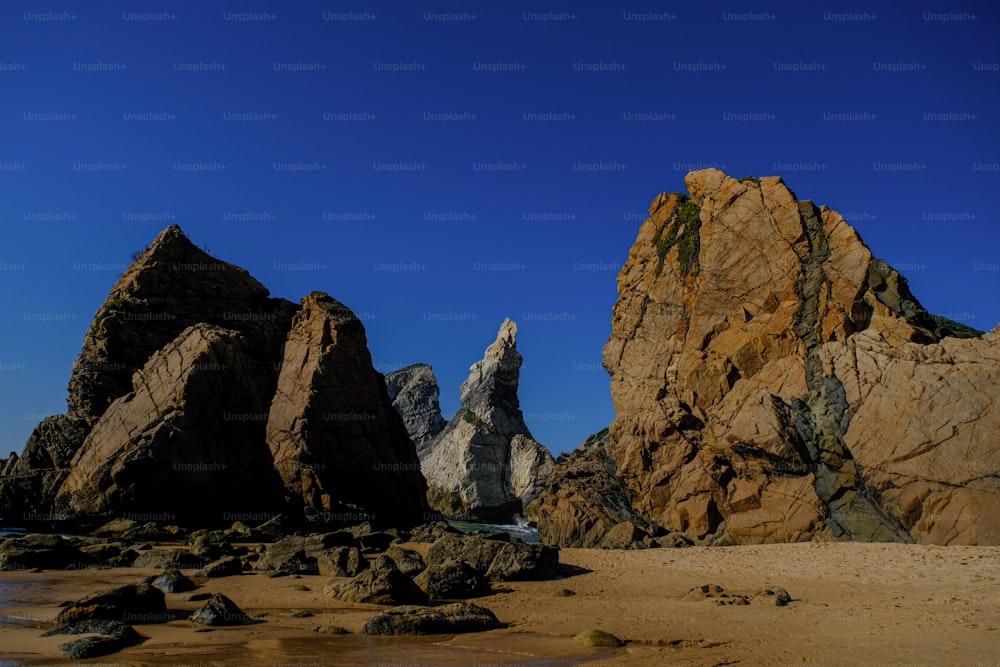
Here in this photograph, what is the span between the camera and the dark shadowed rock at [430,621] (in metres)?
11.8

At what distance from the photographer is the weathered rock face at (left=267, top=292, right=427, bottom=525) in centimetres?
3569

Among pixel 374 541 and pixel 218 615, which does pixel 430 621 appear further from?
pixel 374 541

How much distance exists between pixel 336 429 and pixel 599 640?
28.3 metres

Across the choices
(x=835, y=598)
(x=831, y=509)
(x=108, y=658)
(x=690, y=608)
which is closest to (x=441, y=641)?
(x=108, y=658)

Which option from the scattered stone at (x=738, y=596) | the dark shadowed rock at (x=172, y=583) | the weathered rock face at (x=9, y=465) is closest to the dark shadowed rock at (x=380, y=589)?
the dark shadowed rock at (x=172, y=583)

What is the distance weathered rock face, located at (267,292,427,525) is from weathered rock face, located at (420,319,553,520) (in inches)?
1531

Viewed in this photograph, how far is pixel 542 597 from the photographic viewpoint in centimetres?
1627

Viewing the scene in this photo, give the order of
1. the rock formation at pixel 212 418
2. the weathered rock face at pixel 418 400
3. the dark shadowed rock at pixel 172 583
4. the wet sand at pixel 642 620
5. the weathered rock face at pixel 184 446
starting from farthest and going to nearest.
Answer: the weathered rock face at pixel 418 400
the rock formation at pixel 212 418
the weathered rock face at pixel 184 446
the dark shadowed rock at pixel 172 583
the wet sand at pixel 642 620

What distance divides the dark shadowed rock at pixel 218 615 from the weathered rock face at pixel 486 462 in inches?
2714

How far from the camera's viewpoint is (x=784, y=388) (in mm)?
30938

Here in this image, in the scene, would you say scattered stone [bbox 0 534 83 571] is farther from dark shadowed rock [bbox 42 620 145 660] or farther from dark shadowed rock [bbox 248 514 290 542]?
dark shadowed rock [bbox 42 620 145 660]

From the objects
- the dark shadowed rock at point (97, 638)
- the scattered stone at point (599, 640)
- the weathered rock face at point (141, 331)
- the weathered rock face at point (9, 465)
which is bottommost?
the scattered stone at point (599, 640)

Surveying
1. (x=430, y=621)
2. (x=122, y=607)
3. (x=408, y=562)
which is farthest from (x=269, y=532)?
(x=430, y=621)

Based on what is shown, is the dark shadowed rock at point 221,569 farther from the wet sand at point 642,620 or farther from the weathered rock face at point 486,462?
the weathered rock face at point 486,462
